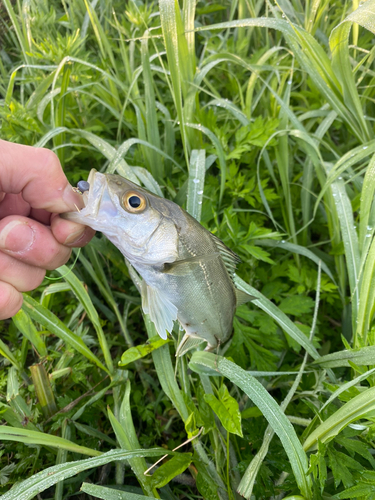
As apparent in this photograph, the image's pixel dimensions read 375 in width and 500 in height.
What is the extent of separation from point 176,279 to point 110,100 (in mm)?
1898

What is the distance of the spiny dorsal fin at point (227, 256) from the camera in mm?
1635

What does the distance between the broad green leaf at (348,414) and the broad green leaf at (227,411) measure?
1.04 ft

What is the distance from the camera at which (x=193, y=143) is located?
244 cm

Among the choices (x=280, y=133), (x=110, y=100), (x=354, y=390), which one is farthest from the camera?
(x=110, y=100)

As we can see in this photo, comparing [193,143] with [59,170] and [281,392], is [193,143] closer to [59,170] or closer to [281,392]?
[59,170]

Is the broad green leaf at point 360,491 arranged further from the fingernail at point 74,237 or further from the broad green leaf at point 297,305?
the fingernail at point 74,237

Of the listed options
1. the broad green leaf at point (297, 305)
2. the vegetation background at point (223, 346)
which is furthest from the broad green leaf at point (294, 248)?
the broad green leaf at point (297, 305)

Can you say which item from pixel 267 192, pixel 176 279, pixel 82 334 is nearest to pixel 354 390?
pixel 176 279

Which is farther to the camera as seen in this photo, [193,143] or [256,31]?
[256,31]

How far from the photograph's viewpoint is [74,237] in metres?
1.69

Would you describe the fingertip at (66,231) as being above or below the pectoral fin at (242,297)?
above

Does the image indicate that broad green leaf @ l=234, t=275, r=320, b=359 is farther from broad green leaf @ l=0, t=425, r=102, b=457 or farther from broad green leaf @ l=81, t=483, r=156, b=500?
broad green leaf @ l=0, t=425, r=102, b=457

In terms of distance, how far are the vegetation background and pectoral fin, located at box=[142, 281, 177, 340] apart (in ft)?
1.03

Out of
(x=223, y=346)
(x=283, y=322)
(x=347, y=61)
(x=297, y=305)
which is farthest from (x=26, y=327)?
(x=347, y=61)
